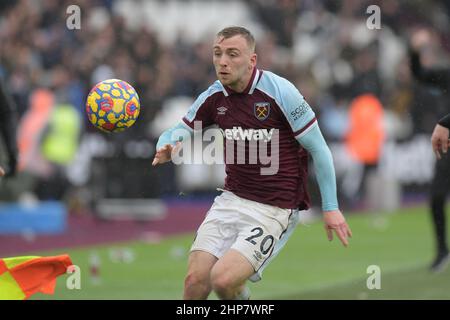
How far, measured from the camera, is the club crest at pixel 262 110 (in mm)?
7922

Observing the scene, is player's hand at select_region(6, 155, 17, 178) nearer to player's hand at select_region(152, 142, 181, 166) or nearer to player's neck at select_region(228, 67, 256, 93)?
player's hand at select_region(152, 142, 181, 166)

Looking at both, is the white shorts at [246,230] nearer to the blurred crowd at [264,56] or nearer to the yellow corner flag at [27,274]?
the yellow corner flag at [27,274]

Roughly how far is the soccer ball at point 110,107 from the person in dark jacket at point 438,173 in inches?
170

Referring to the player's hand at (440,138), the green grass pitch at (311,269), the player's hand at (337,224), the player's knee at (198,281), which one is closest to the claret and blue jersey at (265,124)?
the player's hand at (337,224)

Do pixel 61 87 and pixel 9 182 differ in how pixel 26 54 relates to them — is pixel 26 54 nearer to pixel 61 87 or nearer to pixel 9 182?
pixel 61 87

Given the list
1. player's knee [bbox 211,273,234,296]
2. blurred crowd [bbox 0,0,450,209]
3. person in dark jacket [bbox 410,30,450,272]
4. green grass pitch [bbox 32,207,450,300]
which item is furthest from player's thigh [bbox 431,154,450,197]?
player's knee [bbox 211,273,234,296]

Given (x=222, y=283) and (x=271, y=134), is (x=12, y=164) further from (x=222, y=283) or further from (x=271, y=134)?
(x=222, y=283)

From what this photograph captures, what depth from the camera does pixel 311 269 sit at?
1285 centimetres

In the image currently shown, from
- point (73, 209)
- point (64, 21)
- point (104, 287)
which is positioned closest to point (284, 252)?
point (104, 287)

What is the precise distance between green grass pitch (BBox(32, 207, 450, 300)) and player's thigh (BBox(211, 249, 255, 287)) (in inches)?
107

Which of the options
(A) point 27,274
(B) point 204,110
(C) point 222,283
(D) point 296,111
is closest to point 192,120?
(B) point 204,110

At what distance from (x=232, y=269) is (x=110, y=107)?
1676mm

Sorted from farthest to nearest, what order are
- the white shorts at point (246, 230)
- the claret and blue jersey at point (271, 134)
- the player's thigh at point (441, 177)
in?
the player's thigh at point (441, 177) → the claret and blue jersey at point (271, 134) → the white shorts at point (246, 230)
